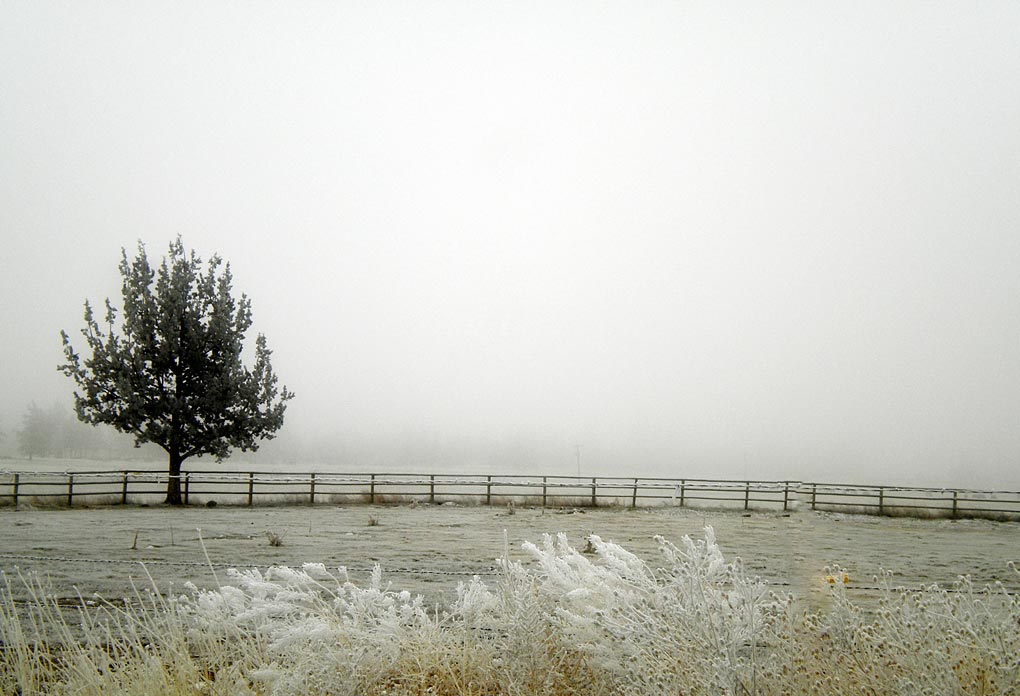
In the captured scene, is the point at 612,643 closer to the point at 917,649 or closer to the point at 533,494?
the point at 917,649

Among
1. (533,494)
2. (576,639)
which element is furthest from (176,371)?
(576,639)

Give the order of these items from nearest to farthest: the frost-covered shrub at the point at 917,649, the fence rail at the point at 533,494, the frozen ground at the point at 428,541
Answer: the frost-covered shrub at the point at 917,649, the frozen ground at the point at 428,541, the fence rail at the point at 533,494

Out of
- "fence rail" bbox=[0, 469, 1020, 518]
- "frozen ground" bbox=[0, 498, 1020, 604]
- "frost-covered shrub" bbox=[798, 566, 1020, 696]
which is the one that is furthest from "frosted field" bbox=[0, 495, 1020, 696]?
"fence rail" bbox=[0, 469, 1020, 518]

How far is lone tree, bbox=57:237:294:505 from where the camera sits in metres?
25.5

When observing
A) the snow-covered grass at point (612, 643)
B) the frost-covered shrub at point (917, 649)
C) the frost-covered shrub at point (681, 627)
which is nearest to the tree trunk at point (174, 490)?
the snow-covered grass at point (612, 643)

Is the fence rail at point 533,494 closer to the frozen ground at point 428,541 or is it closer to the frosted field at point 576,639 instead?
the frozen ground at point 428,541

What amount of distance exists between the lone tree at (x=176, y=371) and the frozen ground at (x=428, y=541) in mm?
3332

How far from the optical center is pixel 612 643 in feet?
12.3

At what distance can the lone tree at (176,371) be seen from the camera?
2550 cm

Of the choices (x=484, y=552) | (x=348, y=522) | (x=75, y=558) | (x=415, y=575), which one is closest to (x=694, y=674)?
(x=415, y=575)

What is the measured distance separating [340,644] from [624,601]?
1.65 meters

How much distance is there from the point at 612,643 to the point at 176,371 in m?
26.5

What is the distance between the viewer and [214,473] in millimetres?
25266

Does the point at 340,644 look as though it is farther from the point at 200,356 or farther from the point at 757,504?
the point at 757,504
